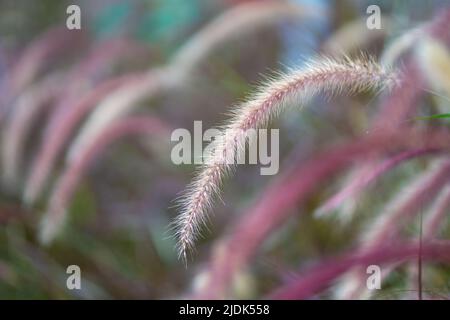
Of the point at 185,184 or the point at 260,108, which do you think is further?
the point at 185,184

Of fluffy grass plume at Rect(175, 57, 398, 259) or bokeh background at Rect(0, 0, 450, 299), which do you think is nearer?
fluffy grass plume at Rect(175, 57, 398, 259)

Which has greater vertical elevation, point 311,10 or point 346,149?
point 311,10

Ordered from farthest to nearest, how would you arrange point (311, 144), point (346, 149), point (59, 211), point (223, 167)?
point (311, 144) → point (59, 211) → point (346, 149) → point (223, 167)

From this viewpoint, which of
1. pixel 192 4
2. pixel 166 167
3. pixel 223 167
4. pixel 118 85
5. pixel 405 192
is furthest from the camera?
pixel 192 4

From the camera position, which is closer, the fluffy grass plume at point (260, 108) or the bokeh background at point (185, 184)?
the fluffy grass plume at point (260, 108)

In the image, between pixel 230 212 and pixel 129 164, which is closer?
pixel 230 212

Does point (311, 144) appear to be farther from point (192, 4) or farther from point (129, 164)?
point (192, 4)
